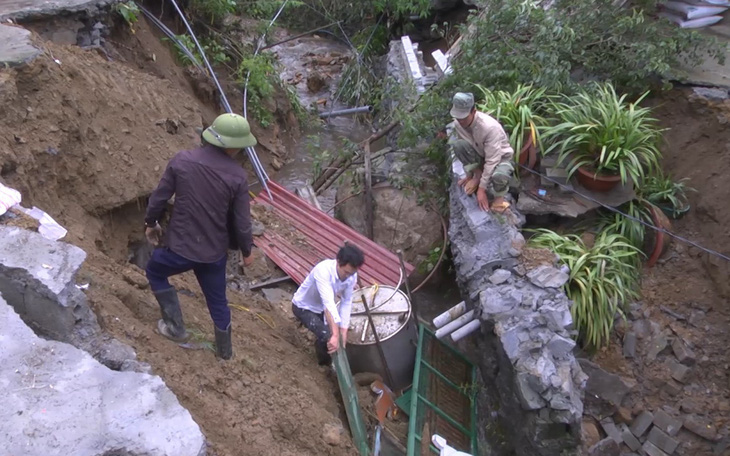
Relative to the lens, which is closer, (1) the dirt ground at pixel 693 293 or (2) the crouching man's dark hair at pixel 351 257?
(2) the crouching man's dark hair at pixel 351 257

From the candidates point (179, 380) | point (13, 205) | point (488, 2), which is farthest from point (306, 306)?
point (488, 2)

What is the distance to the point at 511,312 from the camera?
4.93 meters

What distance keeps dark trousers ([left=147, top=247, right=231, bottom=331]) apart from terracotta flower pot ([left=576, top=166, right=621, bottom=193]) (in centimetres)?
385

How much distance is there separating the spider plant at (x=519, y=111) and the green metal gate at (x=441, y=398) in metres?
2.07

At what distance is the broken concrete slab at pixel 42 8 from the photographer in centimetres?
636

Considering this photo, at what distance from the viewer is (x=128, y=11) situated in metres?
7.64

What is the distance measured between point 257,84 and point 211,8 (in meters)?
1.34

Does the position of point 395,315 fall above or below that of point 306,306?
below

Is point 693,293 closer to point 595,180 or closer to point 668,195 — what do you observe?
point 668,195

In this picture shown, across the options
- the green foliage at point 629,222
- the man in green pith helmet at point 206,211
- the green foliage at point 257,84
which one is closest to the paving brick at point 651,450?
the green foliage at point 629,222

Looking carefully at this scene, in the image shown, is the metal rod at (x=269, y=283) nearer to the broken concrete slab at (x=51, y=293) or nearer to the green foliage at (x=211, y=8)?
the broken concrete slab at (x=51, y=293)

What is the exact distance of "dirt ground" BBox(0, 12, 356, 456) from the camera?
152 inches

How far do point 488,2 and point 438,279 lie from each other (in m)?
3.65

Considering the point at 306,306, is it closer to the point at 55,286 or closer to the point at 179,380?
the point at 179,380
